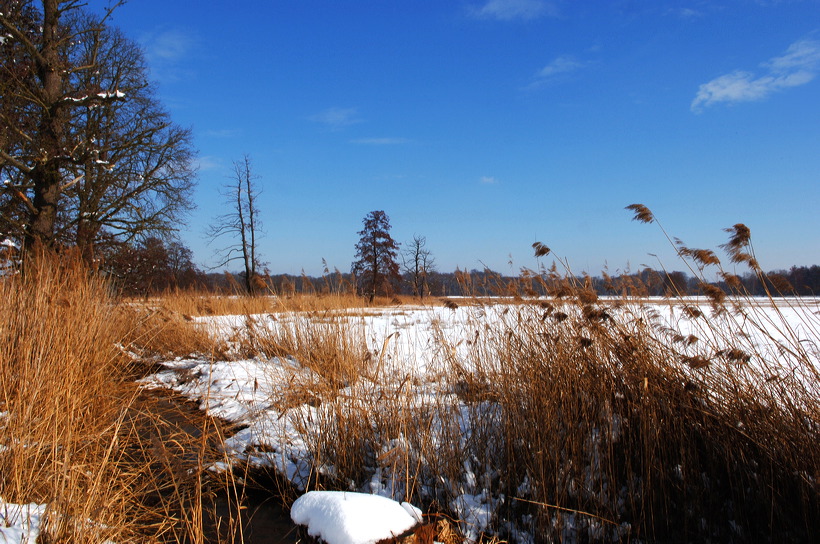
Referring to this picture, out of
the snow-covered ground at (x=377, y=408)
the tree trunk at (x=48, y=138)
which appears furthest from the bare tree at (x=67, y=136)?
the snow-covered ground at (x=377, y=408)

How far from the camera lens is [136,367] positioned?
6.80m

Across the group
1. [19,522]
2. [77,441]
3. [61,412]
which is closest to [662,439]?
[19,522]

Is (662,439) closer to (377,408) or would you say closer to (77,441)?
(377,408)

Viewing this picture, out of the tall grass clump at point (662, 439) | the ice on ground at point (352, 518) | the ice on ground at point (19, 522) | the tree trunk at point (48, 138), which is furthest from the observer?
the tree trunk at point (48, 138)

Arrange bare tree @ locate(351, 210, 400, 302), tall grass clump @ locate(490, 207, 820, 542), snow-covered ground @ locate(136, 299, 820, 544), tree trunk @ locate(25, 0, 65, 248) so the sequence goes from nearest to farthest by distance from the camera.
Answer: tall grass clump @ locate(490, 207, 820, 542)
snow-covered ground @ locate(136, 299, 820, 544)
tree trunk @ locate(25, 0, 65, 248)
bare tree @ locate(351, 210, 400, 302)

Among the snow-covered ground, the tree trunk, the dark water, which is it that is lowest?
the dark water

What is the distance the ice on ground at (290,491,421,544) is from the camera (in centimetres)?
180

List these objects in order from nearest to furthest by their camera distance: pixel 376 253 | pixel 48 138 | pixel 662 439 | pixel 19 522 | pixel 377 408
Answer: pixel 19 522
pixel 662 439
pixel 377 408
pixel 48 138
pixel 376 253

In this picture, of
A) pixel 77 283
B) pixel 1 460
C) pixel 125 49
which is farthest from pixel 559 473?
pixel 125 49

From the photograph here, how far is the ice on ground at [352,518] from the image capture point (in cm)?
180

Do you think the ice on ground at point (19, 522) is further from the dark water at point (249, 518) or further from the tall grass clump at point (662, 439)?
the tall grass clump at point (662, 439)

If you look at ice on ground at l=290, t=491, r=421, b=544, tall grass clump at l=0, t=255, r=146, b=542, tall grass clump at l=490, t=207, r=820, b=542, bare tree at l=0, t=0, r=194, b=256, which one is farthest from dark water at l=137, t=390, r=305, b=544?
bare tree at l=0, t=0, r=194, b=256

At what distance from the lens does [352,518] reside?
6.05 ft

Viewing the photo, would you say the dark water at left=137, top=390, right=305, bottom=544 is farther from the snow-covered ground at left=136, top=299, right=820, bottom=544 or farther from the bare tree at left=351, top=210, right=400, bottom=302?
the bare tree at left=351, top=210, right=400, bottom=302
